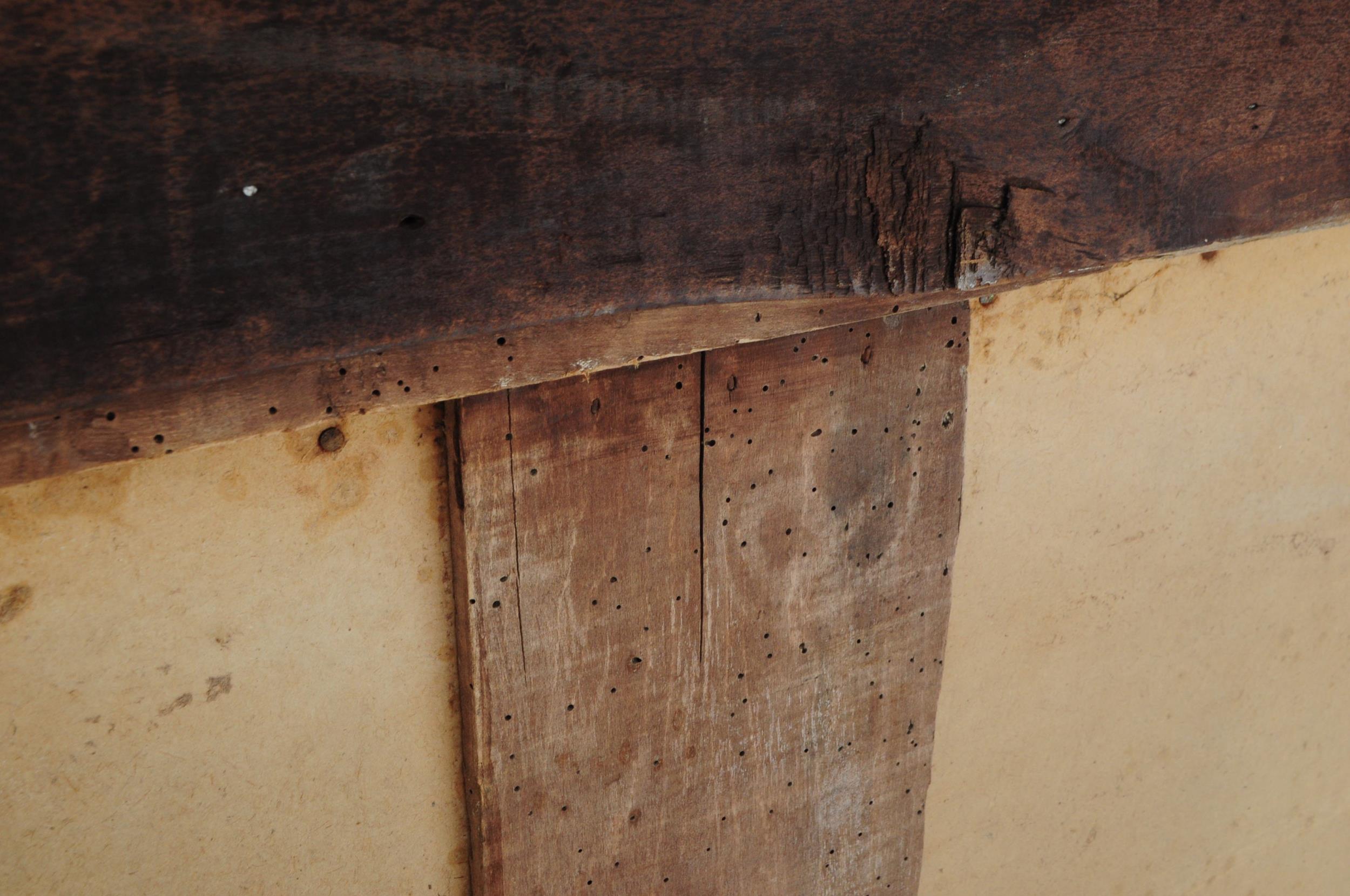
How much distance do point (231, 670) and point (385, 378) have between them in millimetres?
435

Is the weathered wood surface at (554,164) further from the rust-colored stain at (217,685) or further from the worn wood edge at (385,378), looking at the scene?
the rust-colored stain at (217,685)

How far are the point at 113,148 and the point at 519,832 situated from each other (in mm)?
999

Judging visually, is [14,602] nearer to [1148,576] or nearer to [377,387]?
[377,387]

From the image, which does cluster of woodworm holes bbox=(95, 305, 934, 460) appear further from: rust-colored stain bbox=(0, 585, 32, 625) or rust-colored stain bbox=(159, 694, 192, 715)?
rust-colored stain bbox=(159, 694, 192, 715)

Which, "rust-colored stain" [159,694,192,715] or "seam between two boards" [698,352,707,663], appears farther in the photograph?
"seam between two boards" [698,352,707,663]

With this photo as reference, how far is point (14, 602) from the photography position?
1.17 m

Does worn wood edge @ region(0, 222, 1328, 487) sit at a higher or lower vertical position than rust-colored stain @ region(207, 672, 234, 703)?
higher

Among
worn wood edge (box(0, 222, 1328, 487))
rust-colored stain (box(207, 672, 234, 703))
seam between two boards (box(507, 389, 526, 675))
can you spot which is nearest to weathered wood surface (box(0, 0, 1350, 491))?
worn wood edge (box(0, 222, 1328, 487))

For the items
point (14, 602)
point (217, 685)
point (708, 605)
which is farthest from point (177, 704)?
point (708, 605)

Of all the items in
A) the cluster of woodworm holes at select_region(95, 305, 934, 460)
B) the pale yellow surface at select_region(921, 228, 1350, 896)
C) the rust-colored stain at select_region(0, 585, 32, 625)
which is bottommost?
the pale yellow surface at select_region(921, 228, 1350, 896)

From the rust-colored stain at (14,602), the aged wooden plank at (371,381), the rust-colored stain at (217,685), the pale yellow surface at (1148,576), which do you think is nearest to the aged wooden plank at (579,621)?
the aged wooden plank at (371,381)

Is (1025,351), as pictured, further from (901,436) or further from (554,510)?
(554,510)

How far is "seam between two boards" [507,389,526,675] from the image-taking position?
137cm

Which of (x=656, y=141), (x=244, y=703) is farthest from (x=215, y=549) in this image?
(x=656, y=141)
